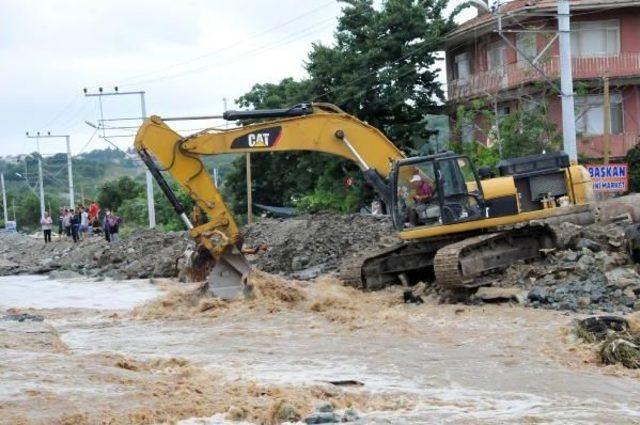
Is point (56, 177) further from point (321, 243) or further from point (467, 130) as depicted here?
point (321, 243)

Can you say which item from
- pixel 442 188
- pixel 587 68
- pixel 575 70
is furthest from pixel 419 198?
pixel 587 68

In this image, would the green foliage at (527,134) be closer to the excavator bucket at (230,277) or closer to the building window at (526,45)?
the building window at (526,45)

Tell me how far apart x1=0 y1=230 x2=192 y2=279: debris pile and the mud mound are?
3.06 metres

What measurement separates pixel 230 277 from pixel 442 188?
4.18 meters

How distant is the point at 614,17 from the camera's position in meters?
36.6

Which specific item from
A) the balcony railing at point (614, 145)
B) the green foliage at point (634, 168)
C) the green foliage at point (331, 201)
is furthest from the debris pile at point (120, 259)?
the balcony railing at point (614, 145)

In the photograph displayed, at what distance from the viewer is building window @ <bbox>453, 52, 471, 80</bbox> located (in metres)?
40.8

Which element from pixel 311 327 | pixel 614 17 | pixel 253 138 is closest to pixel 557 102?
pixel 614 17

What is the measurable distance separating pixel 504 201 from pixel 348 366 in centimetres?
647

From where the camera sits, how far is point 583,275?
17156 millimetres

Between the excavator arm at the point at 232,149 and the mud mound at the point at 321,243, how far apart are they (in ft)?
16.2

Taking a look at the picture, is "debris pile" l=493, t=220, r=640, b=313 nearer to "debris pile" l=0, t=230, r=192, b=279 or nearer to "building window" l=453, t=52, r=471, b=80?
"debris pile" l=0, t=230, r=192, b=279

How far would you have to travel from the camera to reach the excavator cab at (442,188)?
17484 mm

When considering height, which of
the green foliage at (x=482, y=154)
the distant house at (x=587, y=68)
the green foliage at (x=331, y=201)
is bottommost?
the green foliage at (x=331, y=201)
